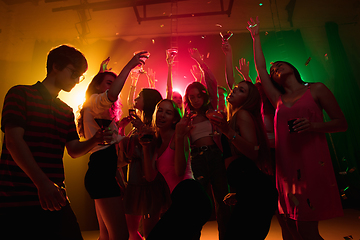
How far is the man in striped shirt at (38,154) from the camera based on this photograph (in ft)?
2.96

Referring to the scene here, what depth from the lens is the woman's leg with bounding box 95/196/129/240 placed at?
1.33 meters

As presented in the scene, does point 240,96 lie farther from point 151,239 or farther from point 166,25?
point 166,25

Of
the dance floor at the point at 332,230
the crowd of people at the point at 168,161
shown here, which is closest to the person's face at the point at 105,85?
the crowd of people at the point at 168,161

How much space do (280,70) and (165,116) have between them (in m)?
0.95

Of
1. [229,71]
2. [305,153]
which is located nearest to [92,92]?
[229,71]

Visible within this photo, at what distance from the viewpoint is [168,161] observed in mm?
1468

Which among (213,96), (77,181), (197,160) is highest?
(213,96)

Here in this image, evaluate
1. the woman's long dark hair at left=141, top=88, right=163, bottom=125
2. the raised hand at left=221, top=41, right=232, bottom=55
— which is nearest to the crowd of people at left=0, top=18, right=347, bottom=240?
the woman's long dark hair at left=141, top=88, right=163, bottom=125

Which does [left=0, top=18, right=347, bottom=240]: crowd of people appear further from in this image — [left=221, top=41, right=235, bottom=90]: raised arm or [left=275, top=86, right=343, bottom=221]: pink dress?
[left=221, top=41, right=235, bottom=90]: raised arm

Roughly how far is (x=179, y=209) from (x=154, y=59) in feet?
13.5

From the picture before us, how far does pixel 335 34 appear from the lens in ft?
15.0

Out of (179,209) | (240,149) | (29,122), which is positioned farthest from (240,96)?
(29,122)

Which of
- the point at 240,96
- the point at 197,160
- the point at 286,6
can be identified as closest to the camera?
the point at 240,96

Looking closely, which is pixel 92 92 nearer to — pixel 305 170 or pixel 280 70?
pixel 280 70
